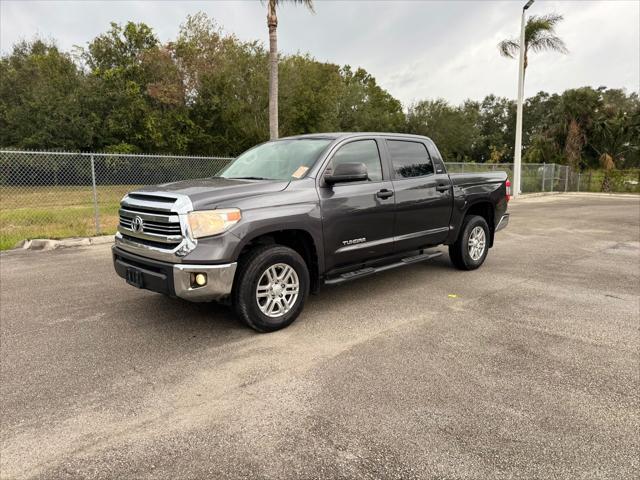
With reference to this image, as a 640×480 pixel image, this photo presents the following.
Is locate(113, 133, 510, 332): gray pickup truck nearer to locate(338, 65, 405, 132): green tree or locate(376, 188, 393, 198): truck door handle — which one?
locate(376, 188, 393, 198): truck door handle

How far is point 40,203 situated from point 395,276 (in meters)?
9.44

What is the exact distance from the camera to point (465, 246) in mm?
6434

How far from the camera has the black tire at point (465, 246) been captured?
20.9ft

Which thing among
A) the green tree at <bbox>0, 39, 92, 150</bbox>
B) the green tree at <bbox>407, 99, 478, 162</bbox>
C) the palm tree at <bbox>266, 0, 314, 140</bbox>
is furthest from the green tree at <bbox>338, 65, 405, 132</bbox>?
the palm tree at <bbox>266, 0, 314, 140</bbox>

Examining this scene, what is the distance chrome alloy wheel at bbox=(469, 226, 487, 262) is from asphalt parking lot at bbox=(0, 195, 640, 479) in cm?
101

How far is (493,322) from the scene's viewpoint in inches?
178

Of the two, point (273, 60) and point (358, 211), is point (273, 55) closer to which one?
point (273, 60)

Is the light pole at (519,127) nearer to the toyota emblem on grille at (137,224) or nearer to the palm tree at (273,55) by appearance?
the palm tree at (273,55)

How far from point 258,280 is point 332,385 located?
1198 millimetres

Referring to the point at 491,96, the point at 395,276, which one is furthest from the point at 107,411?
the point at 491,96

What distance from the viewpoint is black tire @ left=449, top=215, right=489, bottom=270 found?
20.9ft

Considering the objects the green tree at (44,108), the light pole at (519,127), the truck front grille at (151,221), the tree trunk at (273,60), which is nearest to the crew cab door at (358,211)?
the truck front grille at (151,221)

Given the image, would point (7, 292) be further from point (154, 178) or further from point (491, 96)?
point (491, 96)

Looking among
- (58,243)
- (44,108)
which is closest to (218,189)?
(58,243)
